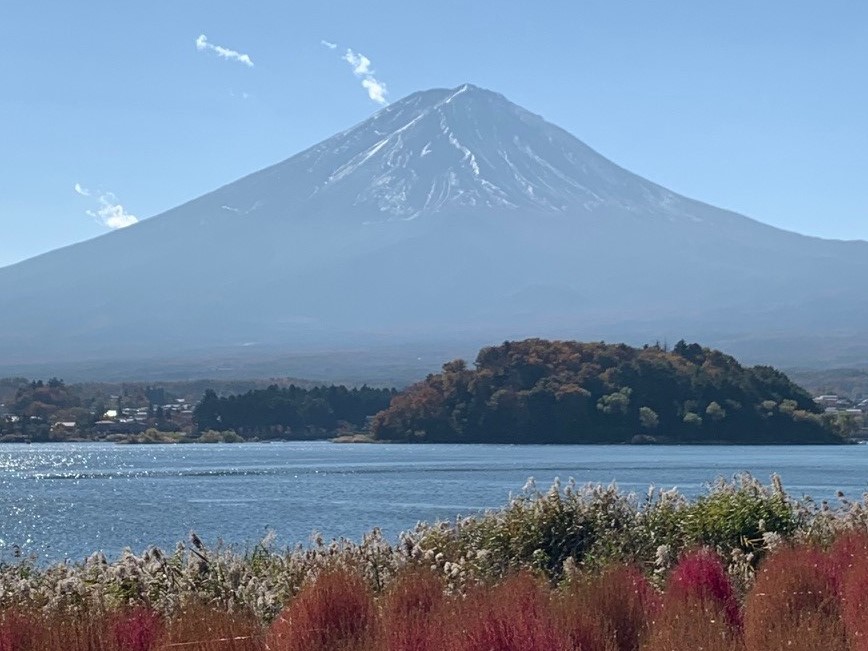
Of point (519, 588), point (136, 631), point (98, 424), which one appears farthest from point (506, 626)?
point (98, 424)

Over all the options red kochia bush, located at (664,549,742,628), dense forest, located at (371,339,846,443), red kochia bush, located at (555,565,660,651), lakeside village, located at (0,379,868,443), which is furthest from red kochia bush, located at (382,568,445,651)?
lakeside village, located at (0,379,868,443)

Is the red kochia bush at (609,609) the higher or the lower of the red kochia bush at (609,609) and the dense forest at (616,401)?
the lower

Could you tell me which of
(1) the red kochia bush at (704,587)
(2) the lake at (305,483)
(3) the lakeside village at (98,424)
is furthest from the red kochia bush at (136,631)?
(3) the lakeside village at (98,424)

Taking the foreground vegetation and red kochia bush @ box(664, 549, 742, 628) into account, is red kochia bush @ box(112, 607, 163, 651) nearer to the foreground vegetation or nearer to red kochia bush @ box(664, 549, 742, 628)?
the foreground vegetation

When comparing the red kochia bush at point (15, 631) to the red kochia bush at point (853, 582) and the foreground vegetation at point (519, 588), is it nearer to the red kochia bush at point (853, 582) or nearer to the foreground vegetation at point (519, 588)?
the foreground vegetation at point (519, 588)

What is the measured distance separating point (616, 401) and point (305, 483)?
3391 cm

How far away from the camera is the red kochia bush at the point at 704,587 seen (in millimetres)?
11320

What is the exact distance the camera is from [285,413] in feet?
351

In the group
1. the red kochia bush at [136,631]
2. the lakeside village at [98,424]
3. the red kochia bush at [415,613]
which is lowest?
the red kochia bush at [136,631]

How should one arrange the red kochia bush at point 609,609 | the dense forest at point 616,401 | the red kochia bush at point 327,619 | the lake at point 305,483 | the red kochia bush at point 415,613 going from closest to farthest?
the red kochia bush at point 415,613 → the red kochia bush at point 327,619 → the red kochia bush at point 609,609 → the lake at point 305,483 → the dense forest at point 616,401

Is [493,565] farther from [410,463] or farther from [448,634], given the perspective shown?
[410,463]

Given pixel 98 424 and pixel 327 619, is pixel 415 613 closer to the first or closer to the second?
pixel 327 619

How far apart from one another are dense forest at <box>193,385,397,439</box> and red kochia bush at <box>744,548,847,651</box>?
9497cm

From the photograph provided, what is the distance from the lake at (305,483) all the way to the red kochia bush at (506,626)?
7.36 meters
